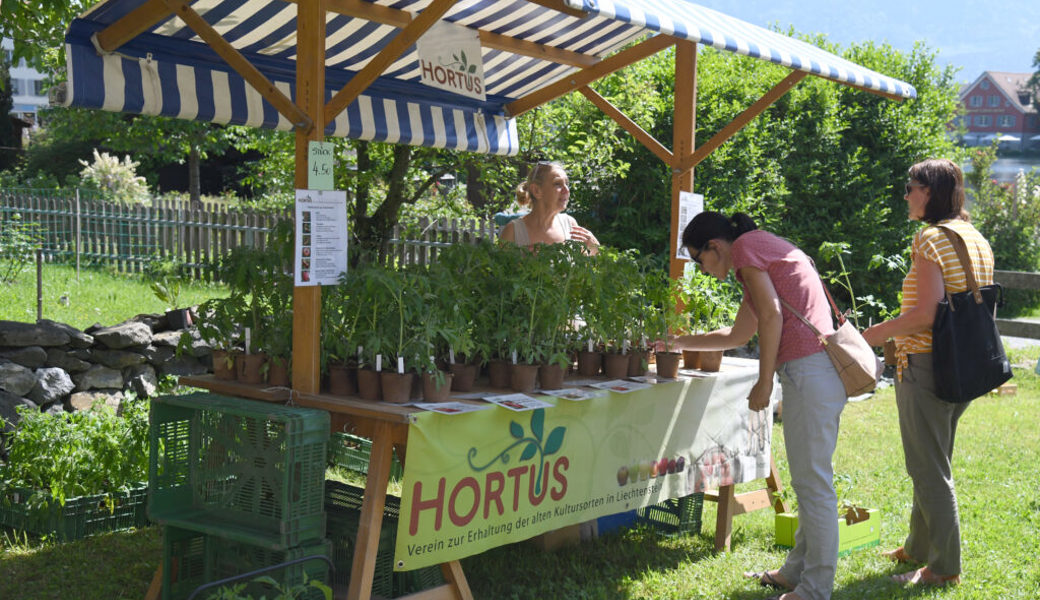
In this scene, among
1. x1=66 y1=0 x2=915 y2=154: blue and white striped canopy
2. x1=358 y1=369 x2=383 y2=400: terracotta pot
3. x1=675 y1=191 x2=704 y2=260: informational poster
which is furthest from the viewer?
x1=675 y1=191 x2=704 y2=260: informational poster

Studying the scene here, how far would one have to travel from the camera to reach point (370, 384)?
136 inches

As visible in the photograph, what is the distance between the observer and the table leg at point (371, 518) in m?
3.21

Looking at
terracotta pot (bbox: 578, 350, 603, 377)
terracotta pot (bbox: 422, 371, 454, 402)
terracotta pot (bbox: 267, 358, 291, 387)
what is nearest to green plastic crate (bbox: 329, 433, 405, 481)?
terracotta pot (bbox: 267, 358, 291, 387)

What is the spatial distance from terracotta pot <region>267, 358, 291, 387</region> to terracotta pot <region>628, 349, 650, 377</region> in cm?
144

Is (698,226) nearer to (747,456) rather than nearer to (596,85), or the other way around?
(747,456)

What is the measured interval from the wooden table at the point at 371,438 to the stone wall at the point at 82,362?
2.36 m

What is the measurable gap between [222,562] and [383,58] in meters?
1.86

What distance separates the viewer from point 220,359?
374 cm

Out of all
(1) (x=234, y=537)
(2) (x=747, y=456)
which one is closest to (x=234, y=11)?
(1) (x=234, y=537)

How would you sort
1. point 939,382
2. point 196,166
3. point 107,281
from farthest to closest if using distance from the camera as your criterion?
→ 1. point 196,166
2. point 107,281
3. point 939,382

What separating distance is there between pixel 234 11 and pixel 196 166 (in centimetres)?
1393

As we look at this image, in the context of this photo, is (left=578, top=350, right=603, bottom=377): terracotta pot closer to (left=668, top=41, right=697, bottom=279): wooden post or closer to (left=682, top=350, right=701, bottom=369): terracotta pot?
(left=682, top=350, right=701, bottom=369): terracotta pot

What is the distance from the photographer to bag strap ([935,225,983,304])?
401 cm

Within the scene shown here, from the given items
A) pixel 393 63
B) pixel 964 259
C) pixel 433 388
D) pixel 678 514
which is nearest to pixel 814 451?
pixel 964 259
